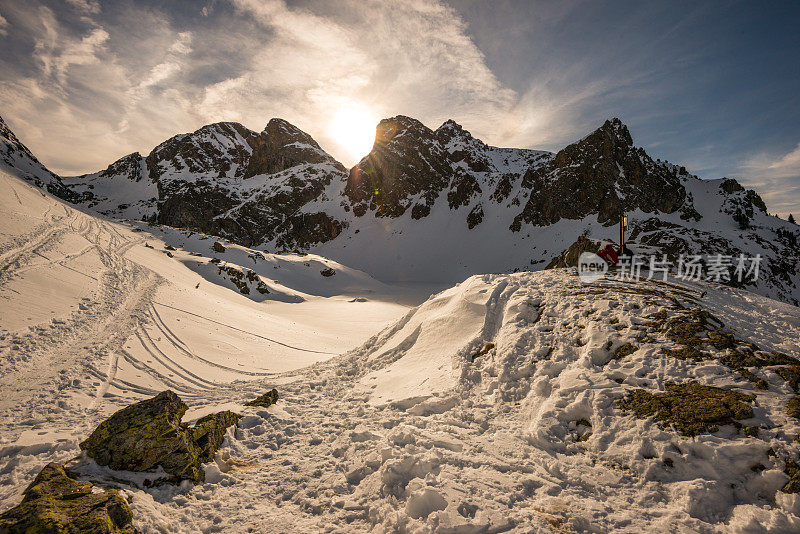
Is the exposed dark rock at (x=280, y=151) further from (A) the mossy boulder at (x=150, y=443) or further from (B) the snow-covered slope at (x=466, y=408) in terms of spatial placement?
(A) the mossy boulder at (x=150, y=443)

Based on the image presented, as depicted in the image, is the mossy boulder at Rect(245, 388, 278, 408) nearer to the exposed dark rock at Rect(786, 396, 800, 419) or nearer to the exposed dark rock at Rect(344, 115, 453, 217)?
the exposed dark rock at Rect(786, 396, 800, 419)

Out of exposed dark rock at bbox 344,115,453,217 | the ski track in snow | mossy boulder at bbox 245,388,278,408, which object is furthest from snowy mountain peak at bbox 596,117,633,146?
mossy boulder at bbox 245,388,278,408

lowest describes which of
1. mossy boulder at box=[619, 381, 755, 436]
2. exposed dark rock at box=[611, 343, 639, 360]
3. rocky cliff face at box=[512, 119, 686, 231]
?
mossy boulder at box=[619, 381, 755, 436]

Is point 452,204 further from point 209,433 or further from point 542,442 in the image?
point 209,433

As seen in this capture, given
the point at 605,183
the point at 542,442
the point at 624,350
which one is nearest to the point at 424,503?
the point at 542,442

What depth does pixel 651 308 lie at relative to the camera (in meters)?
7.29

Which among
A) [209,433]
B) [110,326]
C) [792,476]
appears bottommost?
[110,326]

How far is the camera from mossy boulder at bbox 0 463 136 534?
3.07 meters

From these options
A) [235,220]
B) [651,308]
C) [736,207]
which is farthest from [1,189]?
[736,207]

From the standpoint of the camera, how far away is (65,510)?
10.9 ft

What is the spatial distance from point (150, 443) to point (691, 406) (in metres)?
8.63

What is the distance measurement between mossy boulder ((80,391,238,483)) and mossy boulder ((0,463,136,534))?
1.88ft

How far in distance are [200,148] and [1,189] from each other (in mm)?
139891

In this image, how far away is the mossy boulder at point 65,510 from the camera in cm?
307
